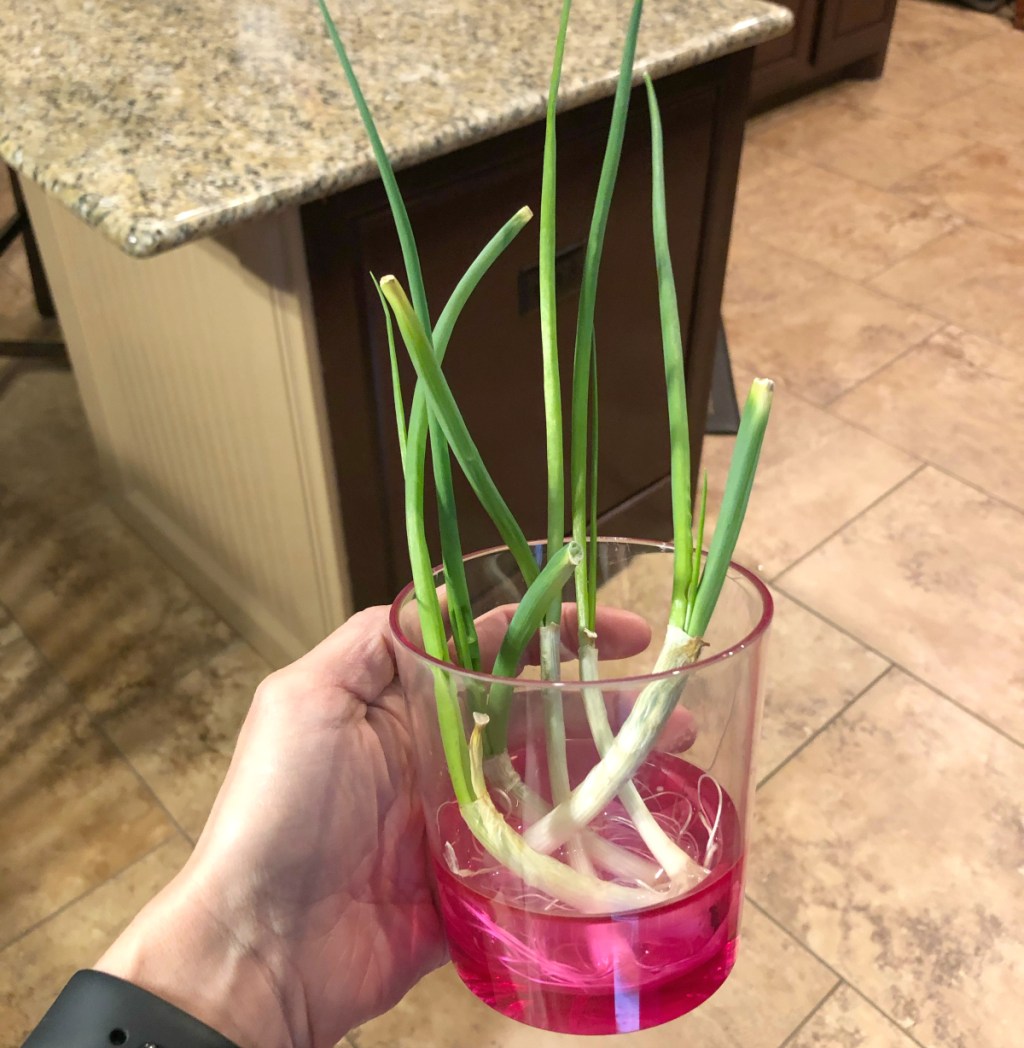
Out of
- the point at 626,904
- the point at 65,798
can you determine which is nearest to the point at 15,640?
the point at 65,798

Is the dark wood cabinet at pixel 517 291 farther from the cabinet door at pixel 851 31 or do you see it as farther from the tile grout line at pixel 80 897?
the cabinet door at pixel 851 31

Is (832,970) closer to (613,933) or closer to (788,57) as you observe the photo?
(613,933)

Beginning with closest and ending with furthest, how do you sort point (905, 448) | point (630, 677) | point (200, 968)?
point (630, 677) < point (200, 968) < point (905, 448)

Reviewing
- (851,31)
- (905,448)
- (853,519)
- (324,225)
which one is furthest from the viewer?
(851,31)

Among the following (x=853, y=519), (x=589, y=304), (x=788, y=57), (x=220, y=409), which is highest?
(x=589, y=304)

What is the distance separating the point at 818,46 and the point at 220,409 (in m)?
2.29

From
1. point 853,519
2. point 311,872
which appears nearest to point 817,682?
point 853,519

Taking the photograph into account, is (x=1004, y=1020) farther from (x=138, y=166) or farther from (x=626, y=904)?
(x=138, y=166)

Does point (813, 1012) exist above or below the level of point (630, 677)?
below

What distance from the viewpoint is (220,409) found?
1218 millimetres

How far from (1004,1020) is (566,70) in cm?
106

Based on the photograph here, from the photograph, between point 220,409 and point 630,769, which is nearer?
point 630,769

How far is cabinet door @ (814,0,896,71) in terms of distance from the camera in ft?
9.18

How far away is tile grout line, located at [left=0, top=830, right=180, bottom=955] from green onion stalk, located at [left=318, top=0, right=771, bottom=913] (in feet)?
2.85
